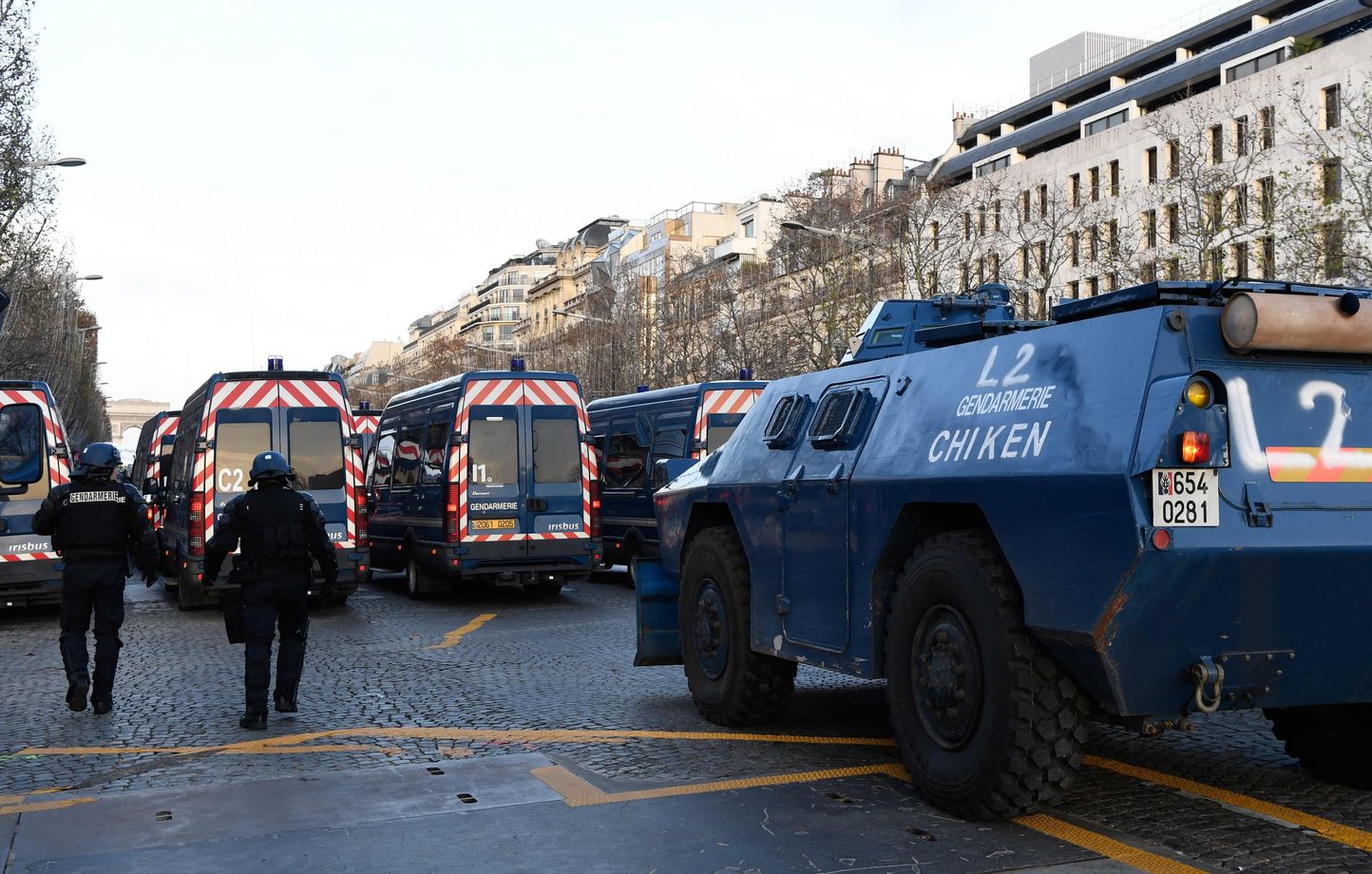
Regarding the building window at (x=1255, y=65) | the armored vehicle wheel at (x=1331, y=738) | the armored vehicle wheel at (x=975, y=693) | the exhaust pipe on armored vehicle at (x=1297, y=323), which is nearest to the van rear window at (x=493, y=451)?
the armored vehicle wheel at (x=975, y=693)

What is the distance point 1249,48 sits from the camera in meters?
54.0

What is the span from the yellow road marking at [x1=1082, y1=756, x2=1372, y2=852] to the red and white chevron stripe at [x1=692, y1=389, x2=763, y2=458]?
11734 mm

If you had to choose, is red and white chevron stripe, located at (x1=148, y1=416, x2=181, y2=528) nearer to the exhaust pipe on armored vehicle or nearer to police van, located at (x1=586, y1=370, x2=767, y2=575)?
police van, located at (x1=586, y1=370, x2=767, y2=575)

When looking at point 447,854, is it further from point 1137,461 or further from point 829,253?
point 829,253

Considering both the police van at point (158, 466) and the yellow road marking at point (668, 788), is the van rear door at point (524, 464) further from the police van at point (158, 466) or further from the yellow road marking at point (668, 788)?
the yellow road marking at point (668, 788)

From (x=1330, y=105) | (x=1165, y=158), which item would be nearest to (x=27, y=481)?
(x=1330, y=105)

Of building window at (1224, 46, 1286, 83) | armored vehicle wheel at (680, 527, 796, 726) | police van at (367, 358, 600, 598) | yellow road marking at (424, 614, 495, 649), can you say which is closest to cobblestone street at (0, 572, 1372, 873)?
armored vehicle wheel at (680, 527, 796, 726)

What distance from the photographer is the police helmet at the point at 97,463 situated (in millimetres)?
9953

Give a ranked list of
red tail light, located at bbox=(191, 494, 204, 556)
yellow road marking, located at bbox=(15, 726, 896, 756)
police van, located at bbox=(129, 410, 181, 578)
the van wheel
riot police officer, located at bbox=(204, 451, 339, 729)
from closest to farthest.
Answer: yellow road marking, located at bbox=(15, 726, 896, 756) → riot police officer, located at bbox=(204, 451, 339, 729) → red tail light, located at bbox=(191, 494, 204, 556) → the van wheel → police van, located at bbox=(129, 410, 181, 578)

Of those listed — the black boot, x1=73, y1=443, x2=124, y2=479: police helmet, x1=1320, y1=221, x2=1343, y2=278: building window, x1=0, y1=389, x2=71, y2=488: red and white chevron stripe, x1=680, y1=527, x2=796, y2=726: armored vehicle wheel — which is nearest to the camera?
x1=680, y1=527, x2=796, y2=726: armored vehicle wheel

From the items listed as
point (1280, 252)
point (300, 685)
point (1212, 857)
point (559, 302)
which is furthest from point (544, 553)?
point (559, 302)

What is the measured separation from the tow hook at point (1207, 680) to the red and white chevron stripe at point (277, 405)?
41.2 feet

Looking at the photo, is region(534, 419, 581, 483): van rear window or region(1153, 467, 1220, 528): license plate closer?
region(1153, 467, 1220, 528): license plate

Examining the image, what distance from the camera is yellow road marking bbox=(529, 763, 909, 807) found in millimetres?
6688
